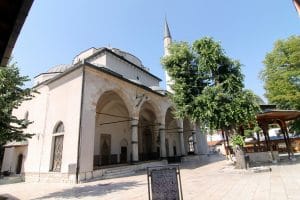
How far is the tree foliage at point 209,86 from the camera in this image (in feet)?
34.5

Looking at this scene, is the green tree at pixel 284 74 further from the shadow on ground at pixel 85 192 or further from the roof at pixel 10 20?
the roof at pixel 10 20

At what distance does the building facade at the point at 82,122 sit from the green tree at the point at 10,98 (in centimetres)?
134

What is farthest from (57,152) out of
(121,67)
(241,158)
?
(241,158)

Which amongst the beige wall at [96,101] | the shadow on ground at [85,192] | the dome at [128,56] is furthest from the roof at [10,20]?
the dome at [128,56]

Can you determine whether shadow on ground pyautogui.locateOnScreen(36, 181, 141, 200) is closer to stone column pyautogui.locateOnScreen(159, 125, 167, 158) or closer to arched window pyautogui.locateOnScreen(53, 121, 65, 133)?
arched window pyautogui.locateOnScreen(53, 121, 65, 133)

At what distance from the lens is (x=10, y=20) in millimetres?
1851

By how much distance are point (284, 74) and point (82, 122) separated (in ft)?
53.9

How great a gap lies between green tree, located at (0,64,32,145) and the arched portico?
822 cm

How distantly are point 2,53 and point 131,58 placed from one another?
20.7 meters

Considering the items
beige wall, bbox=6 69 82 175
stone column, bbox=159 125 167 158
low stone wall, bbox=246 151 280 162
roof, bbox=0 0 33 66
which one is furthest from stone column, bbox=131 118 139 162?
roof, bbox=0 0 33 66

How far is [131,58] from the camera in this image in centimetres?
2238

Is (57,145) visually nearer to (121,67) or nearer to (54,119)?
(54,119)

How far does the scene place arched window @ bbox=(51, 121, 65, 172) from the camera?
11.8 metres

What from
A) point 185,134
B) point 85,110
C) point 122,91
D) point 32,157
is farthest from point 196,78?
point 185,134
